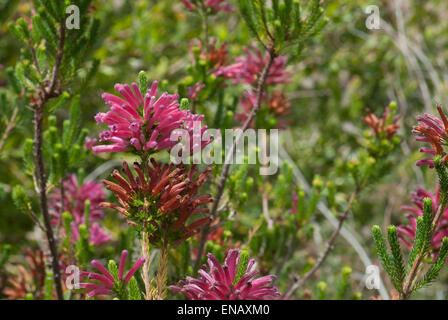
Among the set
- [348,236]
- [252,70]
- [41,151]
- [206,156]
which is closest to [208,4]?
[252,70]

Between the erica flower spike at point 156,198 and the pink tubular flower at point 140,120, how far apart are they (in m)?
0.06

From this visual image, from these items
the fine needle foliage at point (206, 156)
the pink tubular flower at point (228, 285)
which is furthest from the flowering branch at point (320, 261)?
the pink tubular flower at point (228, 285)

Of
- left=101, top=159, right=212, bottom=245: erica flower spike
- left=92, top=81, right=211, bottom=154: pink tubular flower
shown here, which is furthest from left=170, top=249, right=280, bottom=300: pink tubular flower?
left=92, top=81, right=211, bottom=154: pink tubular flower

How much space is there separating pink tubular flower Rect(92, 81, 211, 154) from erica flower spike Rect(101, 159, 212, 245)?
0.06 m

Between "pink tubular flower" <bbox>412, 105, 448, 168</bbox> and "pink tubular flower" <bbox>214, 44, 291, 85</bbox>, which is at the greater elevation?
"pink tubular flower" <bbox>214, 44, 291, 85</bbox>

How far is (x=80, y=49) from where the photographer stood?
1.60 meters

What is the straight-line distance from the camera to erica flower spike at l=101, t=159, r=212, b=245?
1.08 m

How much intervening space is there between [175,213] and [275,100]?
1.16m

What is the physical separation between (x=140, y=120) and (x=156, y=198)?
0.20 meters

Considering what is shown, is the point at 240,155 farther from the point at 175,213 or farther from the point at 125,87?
the point at 125,87

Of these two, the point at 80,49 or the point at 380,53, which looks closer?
the point at 80,49

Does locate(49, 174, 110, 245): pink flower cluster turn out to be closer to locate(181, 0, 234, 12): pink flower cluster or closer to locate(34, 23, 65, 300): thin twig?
locate(34, 23, 65, 300): thin twig

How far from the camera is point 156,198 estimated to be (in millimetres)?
1094
